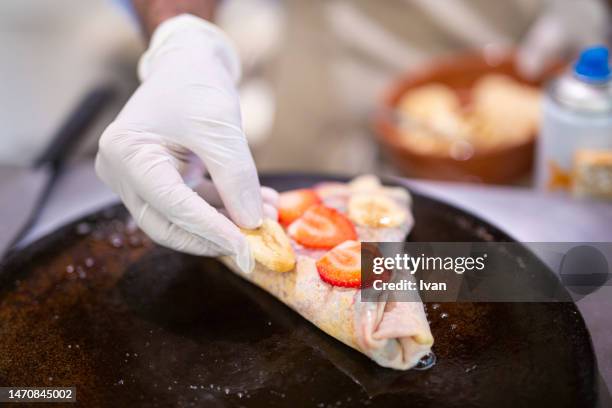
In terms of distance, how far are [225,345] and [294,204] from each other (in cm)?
36

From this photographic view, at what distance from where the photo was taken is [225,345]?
49.9 inches

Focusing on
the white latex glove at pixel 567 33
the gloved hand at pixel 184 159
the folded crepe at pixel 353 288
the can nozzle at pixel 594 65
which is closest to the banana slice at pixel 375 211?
the folded crepe at pixel 353 288

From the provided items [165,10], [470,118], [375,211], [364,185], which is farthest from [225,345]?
[470,118]

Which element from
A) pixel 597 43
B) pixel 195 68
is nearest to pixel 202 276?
pixel 195 68

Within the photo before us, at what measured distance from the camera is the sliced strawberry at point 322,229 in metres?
1.37

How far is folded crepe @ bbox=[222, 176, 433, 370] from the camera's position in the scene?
118 centimetres

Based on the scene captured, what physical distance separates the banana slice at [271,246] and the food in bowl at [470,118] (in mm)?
963

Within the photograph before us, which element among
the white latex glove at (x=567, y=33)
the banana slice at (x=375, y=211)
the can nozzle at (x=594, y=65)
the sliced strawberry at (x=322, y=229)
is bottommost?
the sliced strawberry at (x=322, y=229)

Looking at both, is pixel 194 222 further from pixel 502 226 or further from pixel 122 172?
pixel 502 226

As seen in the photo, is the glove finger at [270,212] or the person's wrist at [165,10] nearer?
the glove finger at [270,212]

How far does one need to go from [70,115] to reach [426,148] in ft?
3.74

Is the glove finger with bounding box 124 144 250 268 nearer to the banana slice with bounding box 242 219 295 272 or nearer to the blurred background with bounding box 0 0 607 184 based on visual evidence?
the banana slice with bounding box 242 219 295 272

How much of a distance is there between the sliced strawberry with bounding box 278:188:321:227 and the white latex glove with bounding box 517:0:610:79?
4.43 feet

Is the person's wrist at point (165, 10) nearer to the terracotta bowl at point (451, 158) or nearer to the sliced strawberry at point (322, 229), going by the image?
the sliced strawberry at point (322, 229)
